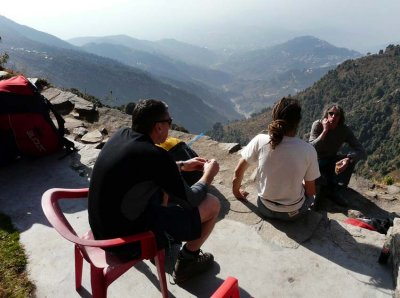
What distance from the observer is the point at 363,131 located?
91125 millimetres

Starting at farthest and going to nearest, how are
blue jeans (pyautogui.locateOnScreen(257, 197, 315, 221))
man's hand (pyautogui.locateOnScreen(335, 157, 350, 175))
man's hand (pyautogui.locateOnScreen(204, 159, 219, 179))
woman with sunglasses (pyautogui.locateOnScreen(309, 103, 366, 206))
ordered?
man's hand (pyautogui.locateOnScreen(335, 157, 350, 175)), woman with sunglasses (pyautogui.locateOnScreen(309, 103, 366, 206)), blue jeans (pyautogui.locateOnScreen(257, 197, 315, 221)), man's hand (pyautogui.locateOnScreen(204, 159, 219, 179))

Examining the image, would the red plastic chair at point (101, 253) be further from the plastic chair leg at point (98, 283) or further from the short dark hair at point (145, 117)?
the short dark hair at point (145, 117)

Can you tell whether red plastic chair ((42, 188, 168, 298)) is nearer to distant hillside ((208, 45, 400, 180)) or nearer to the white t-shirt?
the white t-shirt

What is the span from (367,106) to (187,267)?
112 m

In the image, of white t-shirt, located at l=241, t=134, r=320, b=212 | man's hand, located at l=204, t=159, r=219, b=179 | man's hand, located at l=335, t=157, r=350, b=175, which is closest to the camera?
man's hand, located at l=204, t=159, r=219, b=179

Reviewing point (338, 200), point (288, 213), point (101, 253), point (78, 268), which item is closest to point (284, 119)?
point (288, 213)

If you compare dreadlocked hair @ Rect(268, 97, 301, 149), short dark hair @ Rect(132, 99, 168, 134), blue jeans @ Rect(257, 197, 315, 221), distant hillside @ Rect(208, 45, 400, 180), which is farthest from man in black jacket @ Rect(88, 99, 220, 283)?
distant hillside @ Rect(208, 45, 400, 180)

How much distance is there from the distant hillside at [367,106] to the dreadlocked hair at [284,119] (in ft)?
227

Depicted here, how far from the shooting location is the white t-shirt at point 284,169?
3.58 metres

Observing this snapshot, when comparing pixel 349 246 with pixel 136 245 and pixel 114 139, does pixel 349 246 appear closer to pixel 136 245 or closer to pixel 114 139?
pixel 136 245

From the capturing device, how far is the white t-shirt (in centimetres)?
358

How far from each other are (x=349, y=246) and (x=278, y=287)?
1067mm

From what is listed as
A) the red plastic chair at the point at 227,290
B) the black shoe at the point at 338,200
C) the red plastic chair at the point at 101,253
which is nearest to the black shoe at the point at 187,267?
the red plastic chair at the point at 101,253

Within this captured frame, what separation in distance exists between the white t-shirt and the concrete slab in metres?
0.36
